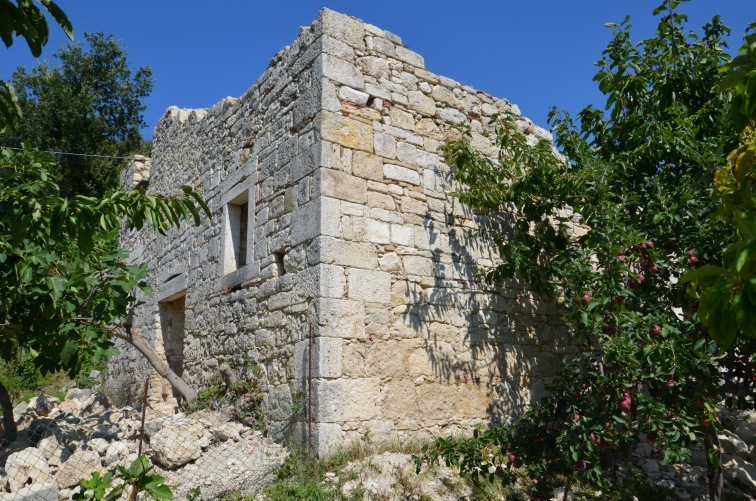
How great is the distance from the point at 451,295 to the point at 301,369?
5.15 ft

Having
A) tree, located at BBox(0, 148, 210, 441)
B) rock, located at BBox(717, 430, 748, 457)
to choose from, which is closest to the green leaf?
tree, located at BBox(0, 148, 210, 441)

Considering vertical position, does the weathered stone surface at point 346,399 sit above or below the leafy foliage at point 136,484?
above

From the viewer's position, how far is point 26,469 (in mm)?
5000

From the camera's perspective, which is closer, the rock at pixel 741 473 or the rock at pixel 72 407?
the rock at pixel 741 473

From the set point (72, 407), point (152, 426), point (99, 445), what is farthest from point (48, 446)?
point (72, 407)

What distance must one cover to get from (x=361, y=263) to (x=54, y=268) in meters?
2.37

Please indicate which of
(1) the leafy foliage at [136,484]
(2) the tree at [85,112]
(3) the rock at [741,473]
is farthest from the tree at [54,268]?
(2) the tree at [85,112]

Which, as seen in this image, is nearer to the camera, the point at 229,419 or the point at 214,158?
the point at 229,419

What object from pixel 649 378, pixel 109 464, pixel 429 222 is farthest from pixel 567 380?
pixel 109 464

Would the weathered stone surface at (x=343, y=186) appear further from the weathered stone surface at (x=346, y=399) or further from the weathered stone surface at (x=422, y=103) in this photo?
the weathered stone surface at (x=346, y=399)

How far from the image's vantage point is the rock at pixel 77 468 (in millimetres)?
5129

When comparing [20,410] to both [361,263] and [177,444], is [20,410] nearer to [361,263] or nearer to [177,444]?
[177,444]

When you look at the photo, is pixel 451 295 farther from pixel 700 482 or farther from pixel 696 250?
pixel 700 482

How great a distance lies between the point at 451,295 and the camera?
5867 millimetres
